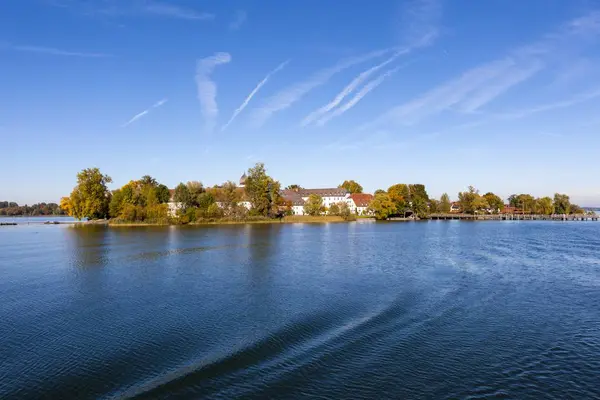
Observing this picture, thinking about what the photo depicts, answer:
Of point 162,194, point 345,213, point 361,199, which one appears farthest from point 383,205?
point 162,194

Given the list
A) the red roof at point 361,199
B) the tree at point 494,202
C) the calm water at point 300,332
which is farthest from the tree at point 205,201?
the tree at point 494,202

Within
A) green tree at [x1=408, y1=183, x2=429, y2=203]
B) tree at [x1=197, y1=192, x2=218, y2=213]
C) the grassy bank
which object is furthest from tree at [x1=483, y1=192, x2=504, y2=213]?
tree at [x1=197, y1=192, x2=218, y2=213]

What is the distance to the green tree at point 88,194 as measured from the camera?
92625 mm

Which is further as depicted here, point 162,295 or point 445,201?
point 445,201

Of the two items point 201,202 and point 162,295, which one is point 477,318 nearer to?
point 162,295

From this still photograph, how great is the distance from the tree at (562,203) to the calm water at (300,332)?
14501 centimetres

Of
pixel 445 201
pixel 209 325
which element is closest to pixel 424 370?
pixel 209 325

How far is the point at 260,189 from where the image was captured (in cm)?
9831

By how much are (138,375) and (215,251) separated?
1131 inches

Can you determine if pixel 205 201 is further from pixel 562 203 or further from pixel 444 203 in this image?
pixel 562 203

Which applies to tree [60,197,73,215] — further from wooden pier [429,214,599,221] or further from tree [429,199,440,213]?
tree [429,199,440,213]

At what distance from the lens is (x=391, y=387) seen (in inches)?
428

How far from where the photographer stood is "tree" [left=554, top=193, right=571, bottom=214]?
149625mm

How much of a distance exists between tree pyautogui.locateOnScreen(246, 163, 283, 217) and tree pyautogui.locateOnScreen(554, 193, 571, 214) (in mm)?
116237
